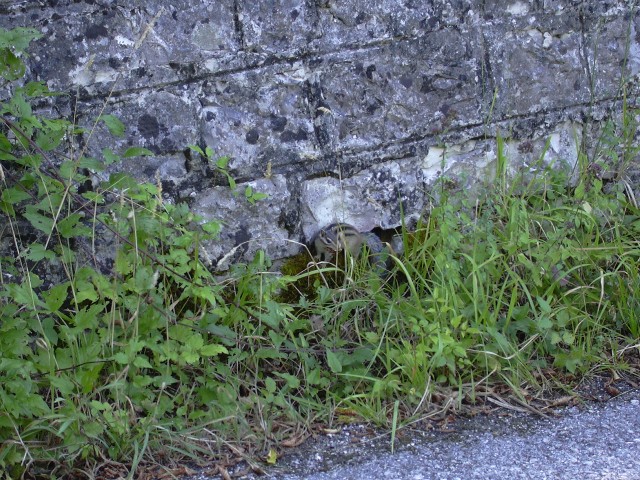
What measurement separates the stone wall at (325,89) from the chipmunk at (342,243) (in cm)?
7

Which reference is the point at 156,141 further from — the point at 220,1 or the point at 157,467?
the point at 157,467

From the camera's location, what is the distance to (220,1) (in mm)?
3049

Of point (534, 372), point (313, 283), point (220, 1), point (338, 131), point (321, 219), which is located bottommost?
point (534, 372)

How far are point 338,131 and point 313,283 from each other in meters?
0.60

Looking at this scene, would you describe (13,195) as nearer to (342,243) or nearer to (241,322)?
(241,322)

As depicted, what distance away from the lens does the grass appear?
257 centimetres

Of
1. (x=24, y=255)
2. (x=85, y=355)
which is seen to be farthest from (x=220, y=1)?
(x=85, y=355)

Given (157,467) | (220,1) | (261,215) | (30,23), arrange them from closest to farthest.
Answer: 1. (157,467)
2. (30,23)
3. (220,1)
4. (261,215)

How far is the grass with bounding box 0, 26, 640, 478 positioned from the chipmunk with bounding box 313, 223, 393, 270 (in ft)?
0.19

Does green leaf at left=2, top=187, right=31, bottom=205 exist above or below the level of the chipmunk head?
above

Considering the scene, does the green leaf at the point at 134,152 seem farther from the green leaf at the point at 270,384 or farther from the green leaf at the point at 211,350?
the green leaf at the point at 270,384

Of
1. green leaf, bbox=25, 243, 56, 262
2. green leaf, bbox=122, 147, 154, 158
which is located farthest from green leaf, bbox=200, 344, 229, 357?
green leaf, bbox=122, 147, 154, 158

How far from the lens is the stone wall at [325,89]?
2.99 m

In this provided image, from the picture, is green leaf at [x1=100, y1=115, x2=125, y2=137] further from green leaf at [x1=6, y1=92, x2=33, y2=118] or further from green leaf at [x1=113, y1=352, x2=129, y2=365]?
green leaf at [x1=113, y1=352, x2=129, y2=365]
